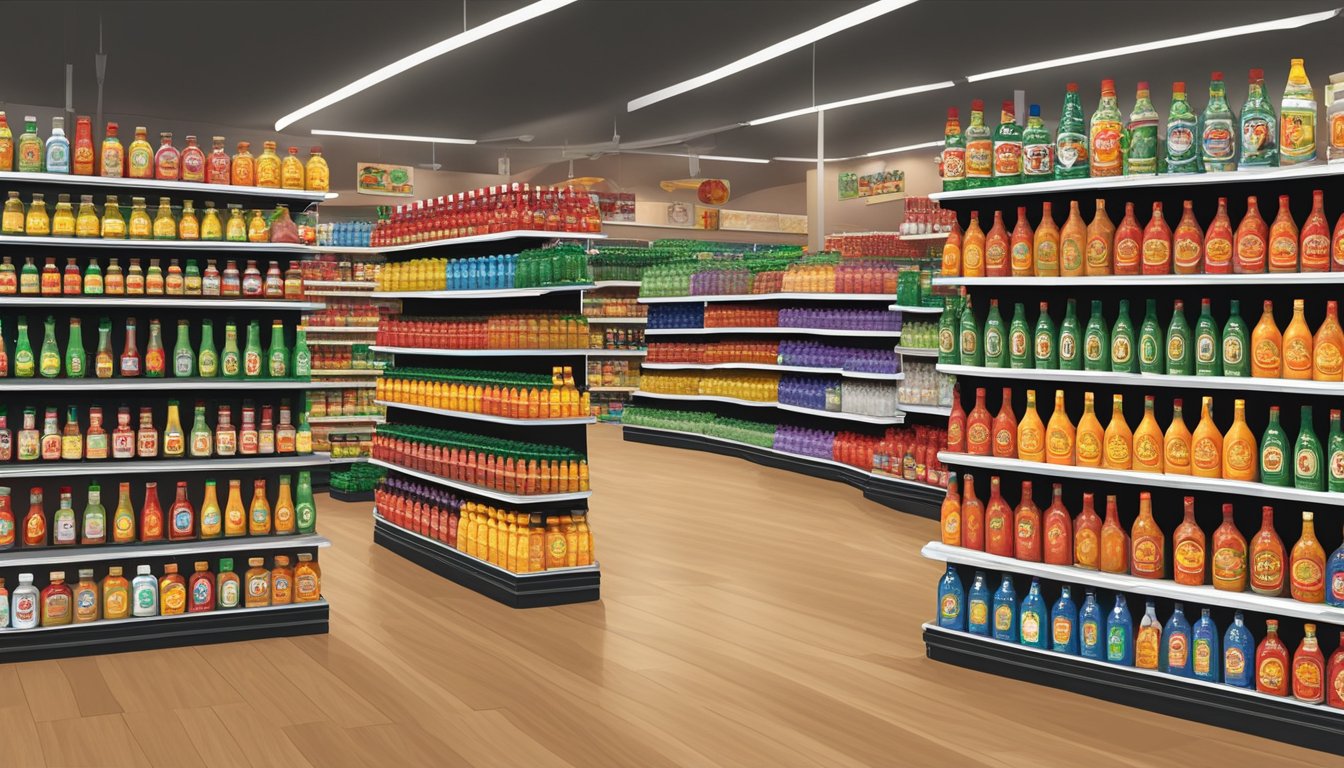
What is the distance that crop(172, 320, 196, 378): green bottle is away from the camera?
5.42 metres

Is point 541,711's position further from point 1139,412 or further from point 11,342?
point 11,342

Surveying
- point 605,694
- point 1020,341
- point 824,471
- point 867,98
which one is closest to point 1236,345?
point 1020,341

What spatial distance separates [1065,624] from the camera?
464cm

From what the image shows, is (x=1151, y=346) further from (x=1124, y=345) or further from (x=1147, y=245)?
(x=1147, y=245)

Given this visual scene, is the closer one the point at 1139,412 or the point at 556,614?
the point at 1139,412

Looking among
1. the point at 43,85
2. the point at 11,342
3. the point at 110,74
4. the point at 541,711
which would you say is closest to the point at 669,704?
the point at 541,711

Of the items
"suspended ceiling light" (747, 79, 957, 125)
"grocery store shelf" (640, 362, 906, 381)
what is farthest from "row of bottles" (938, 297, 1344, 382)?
"suspended ceiling light" (747, 79, 957, 125)

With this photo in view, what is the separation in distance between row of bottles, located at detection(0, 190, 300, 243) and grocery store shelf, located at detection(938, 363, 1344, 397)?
322cm

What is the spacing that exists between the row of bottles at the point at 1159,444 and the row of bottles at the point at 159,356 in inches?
124

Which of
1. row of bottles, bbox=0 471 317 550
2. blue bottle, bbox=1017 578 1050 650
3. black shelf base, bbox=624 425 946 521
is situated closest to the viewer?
blue bottle, bbox=1017 578 1050 650

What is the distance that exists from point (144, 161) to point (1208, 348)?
4555mm

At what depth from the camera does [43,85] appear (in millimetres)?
13766

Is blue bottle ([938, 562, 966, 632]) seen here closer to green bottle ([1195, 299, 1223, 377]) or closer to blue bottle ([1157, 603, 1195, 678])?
blue bottle ([1157, 603, 1195, 678])

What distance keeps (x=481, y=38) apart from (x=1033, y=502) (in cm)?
781
